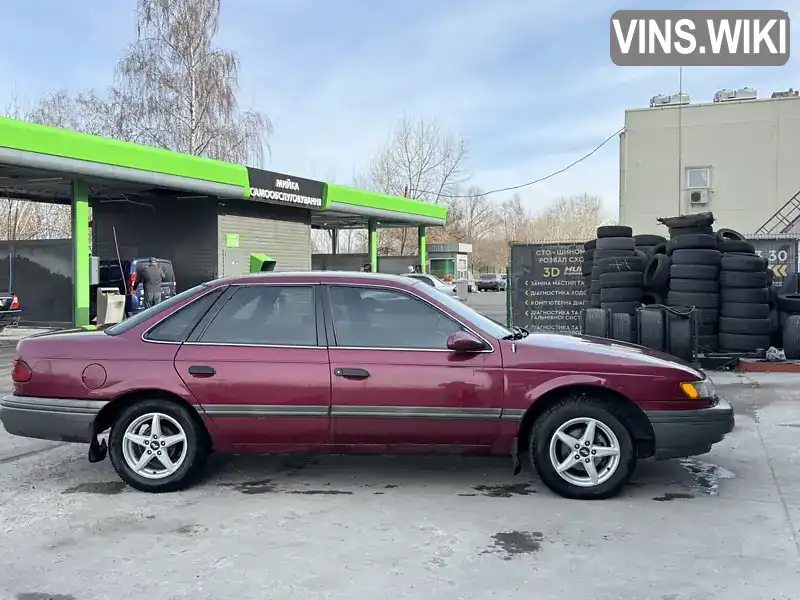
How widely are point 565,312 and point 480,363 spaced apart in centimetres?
1029

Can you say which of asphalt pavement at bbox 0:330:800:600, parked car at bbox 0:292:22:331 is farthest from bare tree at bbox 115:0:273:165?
asphalt pavement at bbox 0:330:800:600

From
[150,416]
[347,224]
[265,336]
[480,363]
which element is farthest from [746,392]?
[347,224]

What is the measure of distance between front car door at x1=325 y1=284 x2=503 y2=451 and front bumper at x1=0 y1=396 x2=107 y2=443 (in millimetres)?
1703

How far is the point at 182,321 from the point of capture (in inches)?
211

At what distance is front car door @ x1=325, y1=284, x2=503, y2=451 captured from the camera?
16.5 ft

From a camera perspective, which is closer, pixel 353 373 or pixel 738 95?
pixel 353 373

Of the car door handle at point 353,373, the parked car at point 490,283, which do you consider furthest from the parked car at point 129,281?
the parked car at point 490,283

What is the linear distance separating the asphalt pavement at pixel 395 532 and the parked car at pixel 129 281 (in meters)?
12.7

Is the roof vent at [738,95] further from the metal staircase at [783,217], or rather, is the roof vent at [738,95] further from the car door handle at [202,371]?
the car door handle at [202,371]

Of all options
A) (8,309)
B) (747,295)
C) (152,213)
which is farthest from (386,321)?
(152,213)

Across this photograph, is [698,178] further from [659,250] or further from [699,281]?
[699,281]

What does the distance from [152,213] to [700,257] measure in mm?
15968

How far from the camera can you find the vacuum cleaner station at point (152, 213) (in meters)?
16.2

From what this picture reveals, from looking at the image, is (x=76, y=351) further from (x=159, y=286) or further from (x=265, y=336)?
(x=159, y=286)
